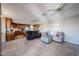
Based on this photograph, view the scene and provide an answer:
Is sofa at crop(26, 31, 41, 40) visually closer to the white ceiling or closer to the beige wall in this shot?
the beige wall

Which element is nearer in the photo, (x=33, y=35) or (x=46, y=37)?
(x=46, y=37)

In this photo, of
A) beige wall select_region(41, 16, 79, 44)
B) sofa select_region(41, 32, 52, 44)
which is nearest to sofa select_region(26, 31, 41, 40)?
sofa select_region(41, 32, 52, 44)

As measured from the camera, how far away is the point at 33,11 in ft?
5.63

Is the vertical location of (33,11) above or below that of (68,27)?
above

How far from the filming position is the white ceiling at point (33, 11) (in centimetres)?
161

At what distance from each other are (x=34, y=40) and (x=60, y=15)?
0.97 metres

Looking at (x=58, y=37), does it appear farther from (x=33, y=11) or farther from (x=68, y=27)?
(x=33, y=11)

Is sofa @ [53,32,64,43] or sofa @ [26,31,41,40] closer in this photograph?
sofa @ [53,32,64,43]

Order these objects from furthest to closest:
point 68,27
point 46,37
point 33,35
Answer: point 33,35 < point 46,37 < point 68,27

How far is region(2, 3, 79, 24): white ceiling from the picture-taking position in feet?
5.28

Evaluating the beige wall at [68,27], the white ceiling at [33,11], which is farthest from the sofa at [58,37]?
the white ceiling at [33,11]

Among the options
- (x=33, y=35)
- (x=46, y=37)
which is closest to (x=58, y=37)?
(x=46, y=37)

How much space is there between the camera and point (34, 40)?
1944 millimetres

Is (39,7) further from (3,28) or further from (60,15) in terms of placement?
(3,28)
